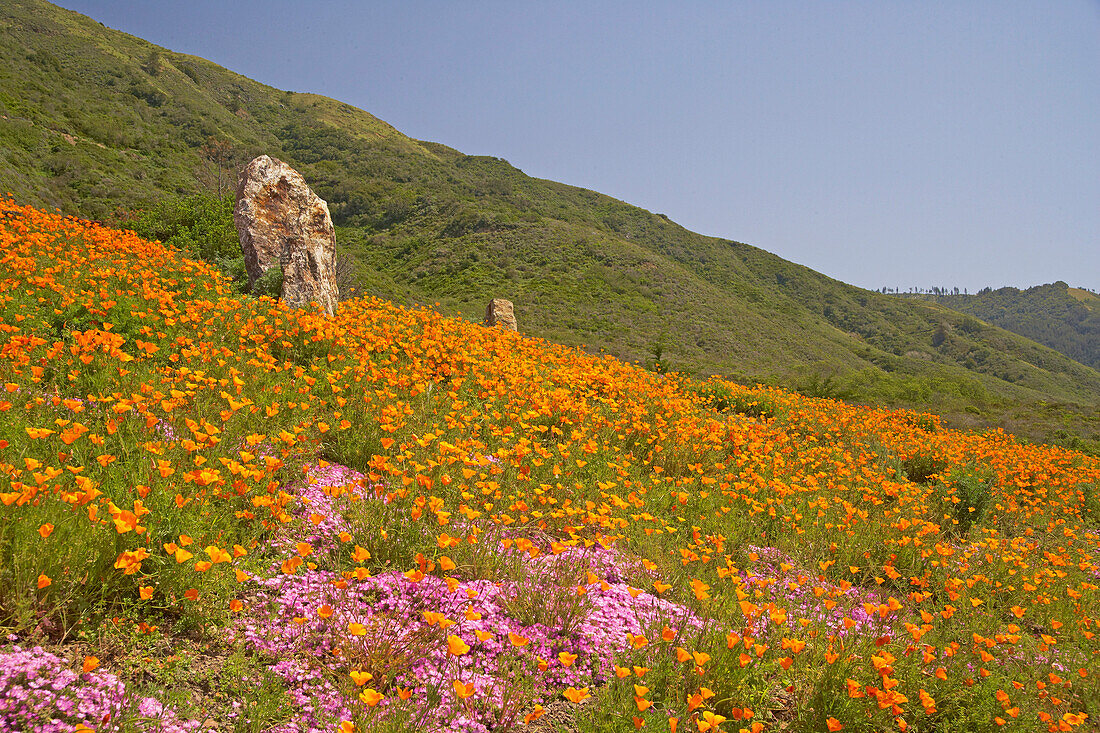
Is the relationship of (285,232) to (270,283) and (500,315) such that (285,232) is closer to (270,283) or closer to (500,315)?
(270,283)

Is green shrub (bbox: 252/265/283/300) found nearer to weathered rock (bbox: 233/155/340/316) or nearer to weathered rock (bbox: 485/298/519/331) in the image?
weathered rock (bbox: 233/155/340/316)

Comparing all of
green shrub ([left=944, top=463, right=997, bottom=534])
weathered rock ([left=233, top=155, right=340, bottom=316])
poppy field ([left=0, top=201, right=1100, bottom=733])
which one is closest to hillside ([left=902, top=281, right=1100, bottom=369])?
green shrub ([left=944, top=463, right=997, bottom=534])

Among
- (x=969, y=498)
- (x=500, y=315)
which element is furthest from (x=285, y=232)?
(x=969, y=498)

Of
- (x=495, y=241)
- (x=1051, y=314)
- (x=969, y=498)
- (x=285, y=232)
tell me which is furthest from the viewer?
(x=1051, y=314)

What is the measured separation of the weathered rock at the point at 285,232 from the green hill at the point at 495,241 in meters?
6.26

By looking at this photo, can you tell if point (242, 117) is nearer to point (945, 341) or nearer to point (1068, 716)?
point (1068, 716)

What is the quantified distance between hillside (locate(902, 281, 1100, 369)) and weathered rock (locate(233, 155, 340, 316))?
17169 cm

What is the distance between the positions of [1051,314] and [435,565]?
733 feet

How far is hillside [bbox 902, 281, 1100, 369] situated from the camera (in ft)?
445

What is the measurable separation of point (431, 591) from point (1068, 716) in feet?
9.94

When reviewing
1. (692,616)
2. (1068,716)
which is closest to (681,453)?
(692,616)

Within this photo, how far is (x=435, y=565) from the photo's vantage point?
309cm

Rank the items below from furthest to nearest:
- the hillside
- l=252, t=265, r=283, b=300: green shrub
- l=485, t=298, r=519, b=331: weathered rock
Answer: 1. the hillside
2. l=485, t=298, r=519, b=331: weathered rock
3. l=252, t=265, r=283, b=300: green shrub

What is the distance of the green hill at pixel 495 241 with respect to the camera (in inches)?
971
